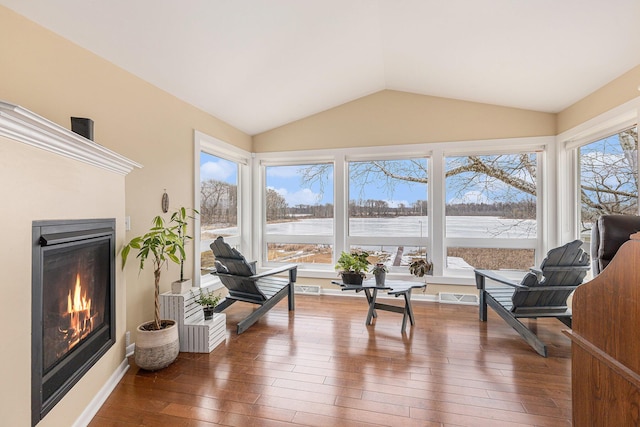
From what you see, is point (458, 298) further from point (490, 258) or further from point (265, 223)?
point (265, 223)

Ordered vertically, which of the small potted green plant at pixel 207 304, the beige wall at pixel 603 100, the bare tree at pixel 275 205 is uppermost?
the beige wall at pixel 603 100

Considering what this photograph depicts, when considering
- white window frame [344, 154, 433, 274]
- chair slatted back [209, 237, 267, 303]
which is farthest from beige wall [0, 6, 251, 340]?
white window frame [344, 154, 433, 274]

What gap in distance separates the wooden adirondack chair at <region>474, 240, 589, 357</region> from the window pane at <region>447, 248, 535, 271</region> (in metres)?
1.19

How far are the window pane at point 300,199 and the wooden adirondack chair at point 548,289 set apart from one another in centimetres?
256

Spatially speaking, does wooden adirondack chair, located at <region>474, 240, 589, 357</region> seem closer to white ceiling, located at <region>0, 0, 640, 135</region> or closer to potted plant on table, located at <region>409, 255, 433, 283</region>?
potted plant on table, located at <region>409, 255, 433, 283</region>

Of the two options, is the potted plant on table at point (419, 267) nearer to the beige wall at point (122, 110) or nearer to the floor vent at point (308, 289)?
the floor vent at point (308, 289)

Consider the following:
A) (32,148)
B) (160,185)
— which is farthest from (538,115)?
(32,148)

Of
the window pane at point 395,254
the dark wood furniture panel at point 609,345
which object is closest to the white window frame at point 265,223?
the window pane at point 395,254

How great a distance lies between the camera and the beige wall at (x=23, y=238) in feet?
3.91

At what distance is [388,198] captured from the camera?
4.55 m

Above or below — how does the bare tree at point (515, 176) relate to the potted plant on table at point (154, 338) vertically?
above

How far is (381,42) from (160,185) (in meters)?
2.61

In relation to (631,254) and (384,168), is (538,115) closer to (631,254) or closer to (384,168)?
(384,168)

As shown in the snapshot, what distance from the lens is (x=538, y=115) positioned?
393cm
